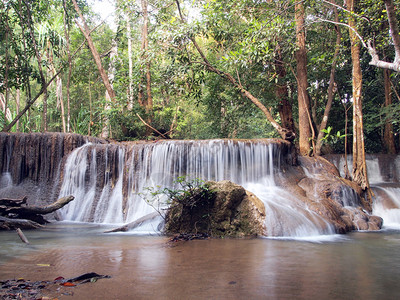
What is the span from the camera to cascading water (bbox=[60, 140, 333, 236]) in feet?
32.5

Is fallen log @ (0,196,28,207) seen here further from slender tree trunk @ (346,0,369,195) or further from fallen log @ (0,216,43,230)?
slender tree trunk @ (346,0,369,195)

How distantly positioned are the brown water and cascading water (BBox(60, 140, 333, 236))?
11.8ft

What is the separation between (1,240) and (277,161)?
7.49m

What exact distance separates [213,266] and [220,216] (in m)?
2.61

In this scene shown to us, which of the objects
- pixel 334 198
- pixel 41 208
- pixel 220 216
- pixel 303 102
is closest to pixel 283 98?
pixel 303 102

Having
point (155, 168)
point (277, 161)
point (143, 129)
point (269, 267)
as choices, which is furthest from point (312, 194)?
point (143, 129)

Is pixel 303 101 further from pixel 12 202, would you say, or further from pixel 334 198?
pixel 12 202

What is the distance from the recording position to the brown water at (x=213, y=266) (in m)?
3.03

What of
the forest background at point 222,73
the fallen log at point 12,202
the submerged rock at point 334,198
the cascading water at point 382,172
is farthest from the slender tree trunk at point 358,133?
the fallen log at point 12,202

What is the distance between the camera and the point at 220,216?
21.6 ft

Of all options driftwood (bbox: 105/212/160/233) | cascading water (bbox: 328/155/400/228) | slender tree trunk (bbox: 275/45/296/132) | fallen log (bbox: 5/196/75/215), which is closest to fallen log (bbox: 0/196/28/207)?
fallen log (bbox: 5/196/75/215)

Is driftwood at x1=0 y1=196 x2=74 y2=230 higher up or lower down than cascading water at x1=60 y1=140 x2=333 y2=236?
lower down

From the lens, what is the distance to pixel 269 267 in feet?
13.1

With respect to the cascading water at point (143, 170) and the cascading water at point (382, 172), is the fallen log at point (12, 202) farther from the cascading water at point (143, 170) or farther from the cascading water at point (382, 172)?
the cascading water at point (382, 172)
